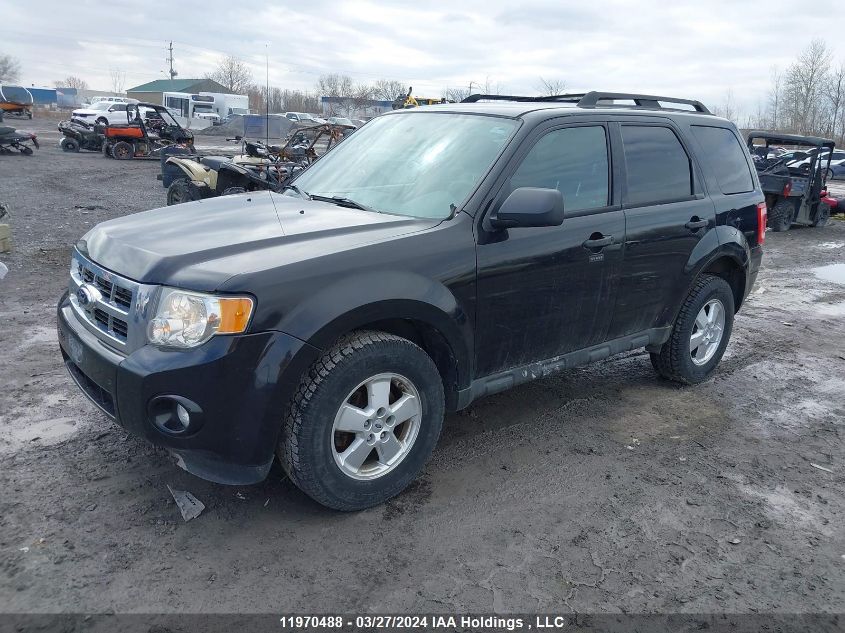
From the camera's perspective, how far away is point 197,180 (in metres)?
11.5

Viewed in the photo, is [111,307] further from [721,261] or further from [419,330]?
[721,261]

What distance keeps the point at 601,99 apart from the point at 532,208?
1.69 metres

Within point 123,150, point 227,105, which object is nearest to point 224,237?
point 123,150

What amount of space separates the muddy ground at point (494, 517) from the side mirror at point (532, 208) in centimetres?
139

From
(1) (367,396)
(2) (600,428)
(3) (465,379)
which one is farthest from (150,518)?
(2) (600,428)

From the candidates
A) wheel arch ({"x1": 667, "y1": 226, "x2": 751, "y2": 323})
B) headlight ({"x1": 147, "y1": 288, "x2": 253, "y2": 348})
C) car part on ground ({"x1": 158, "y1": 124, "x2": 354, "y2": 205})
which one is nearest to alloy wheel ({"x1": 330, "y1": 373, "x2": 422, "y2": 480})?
headlight ({"x1": 147, "y1": 288, "x2": 253, "y2": 348})

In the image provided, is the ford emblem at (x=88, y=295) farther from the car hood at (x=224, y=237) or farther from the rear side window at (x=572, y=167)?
the rear side window at (x=572, y=167)

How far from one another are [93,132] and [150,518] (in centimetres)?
2879

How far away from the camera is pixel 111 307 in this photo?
310 cm

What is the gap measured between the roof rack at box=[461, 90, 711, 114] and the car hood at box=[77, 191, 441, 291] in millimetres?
1662

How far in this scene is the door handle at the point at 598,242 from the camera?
401 centimetres

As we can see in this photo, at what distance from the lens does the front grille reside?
294 cm

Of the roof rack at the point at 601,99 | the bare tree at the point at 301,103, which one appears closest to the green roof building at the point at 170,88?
the bare tree at the point at 301,103

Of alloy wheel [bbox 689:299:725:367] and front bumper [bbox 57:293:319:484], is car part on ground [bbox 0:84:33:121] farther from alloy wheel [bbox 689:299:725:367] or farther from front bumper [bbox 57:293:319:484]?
front bumper [bbox 57:293:319:484]
